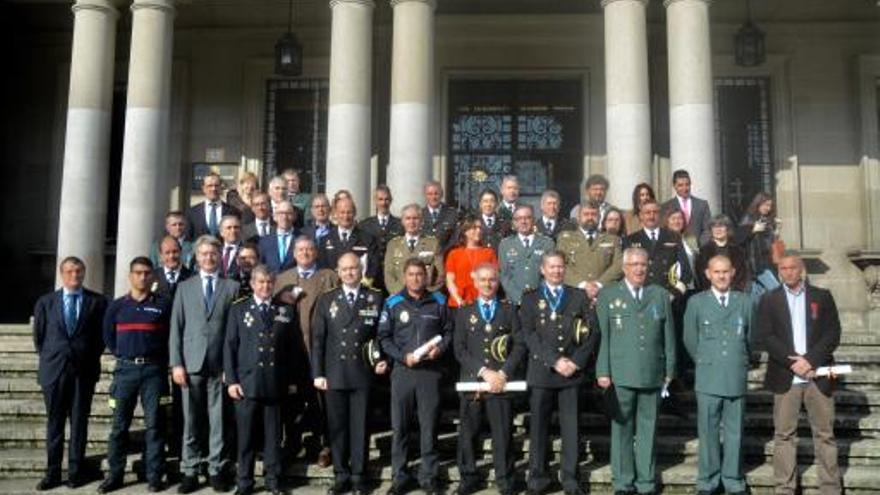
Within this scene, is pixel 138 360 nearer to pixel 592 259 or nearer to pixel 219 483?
pixel 219 483

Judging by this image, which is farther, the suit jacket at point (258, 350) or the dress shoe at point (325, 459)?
the dress shoe at point (325, 459)

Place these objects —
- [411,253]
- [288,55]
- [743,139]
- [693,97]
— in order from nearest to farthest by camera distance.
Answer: [411,253] → [693,97] → [288,55] → [743,139]

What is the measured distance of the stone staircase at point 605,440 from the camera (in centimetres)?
757

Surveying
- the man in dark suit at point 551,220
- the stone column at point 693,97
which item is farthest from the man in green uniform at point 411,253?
the stone column at point 693,97

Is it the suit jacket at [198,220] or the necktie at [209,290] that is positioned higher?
the suit jacket at [198,220]

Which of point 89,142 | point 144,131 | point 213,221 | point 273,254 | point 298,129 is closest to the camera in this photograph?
point 273,254

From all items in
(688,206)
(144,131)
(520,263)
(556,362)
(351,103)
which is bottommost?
(556,362)

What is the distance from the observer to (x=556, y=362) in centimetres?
722

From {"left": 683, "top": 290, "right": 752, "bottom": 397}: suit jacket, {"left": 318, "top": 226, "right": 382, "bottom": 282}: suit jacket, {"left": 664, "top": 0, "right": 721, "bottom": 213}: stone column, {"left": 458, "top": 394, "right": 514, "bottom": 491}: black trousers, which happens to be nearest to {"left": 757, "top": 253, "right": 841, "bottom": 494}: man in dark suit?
{"left": 683, "top": 290, "right": 752, "bottom": 397}: suit jacket

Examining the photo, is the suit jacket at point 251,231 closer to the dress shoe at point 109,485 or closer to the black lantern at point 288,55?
the dress shoe at point 109,485

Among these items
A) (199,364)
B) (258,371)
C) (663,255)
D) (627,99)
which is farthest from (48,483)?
(627,99)

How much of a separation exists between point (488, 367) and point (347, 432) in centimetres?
130

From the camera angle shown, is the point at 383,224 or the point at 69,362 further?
the point at 383,224

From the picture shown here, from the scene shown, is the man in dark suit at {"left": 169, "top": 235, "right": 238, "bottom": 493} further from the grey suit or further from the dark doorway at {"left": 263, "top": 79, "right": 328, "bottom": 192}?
the dark doorway at {"left": 263, "top": 79, "right": 328, "bottom": 192}
